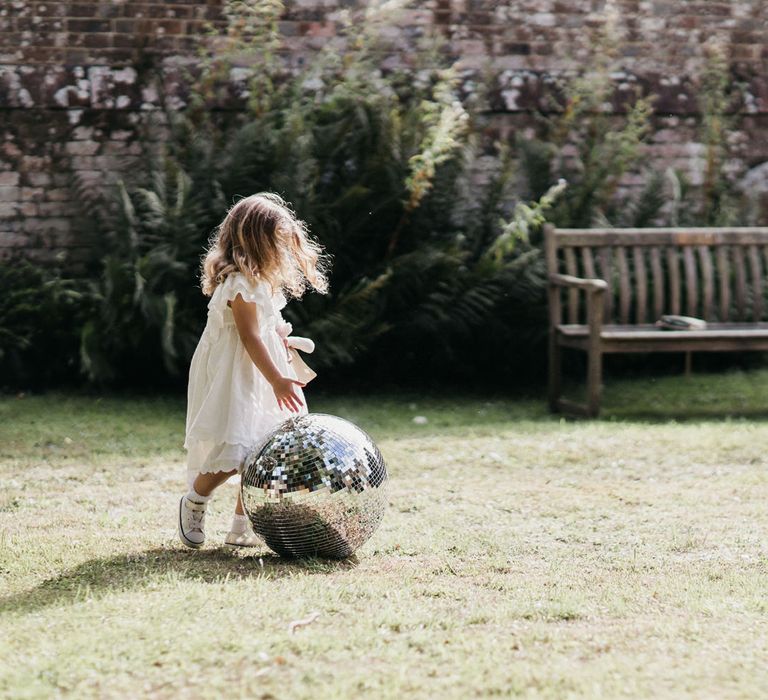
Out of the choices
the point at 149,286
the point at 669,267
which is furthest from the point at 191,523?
the point at 669,267

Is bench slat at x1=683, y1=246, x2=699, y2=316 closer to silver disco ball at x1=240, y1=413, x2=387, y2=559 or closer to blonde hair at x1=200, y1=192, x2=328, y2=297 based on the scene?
blonde hair at x1=200, y1=192, x2=328, y2=297

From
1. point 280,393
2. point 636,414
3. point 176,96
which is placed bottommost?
point 636,414

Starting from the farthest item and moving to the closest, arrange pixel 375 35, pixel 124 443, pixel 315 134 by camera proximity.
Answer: pixel 375 35 < pixel 315 134 < pixel 124 443

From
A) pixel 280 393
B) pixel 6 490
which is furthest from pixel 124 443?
pixel 280 393

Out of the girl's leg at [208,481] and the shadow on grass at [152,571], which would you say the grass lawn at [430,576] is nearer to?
the shadow on grass at [152,571]

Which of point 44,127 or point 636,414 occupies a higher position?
point 44,127

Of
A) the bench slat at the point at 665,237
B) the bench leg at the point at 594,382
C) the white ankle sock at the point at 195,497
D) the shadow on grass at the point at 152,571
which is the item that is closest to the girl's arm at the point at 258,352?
the white ankle sock at the point at 195,497

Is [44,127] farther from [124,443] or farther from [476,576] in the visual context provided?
[476,576]

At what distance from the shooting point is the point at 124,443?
6.59 metres

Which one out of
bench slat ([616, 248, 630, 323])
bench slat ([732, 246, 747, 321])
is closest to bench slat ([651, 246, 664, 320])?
bench slat ([616, 248, 630, 323])

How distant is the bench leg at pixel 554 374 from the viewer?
7.69m

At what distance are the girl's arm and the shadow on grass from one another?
57 centimetres

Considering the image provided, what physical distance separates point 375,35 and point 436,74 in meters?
0.59

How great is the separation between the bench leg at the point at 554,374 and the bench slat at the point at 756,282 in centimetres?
150
